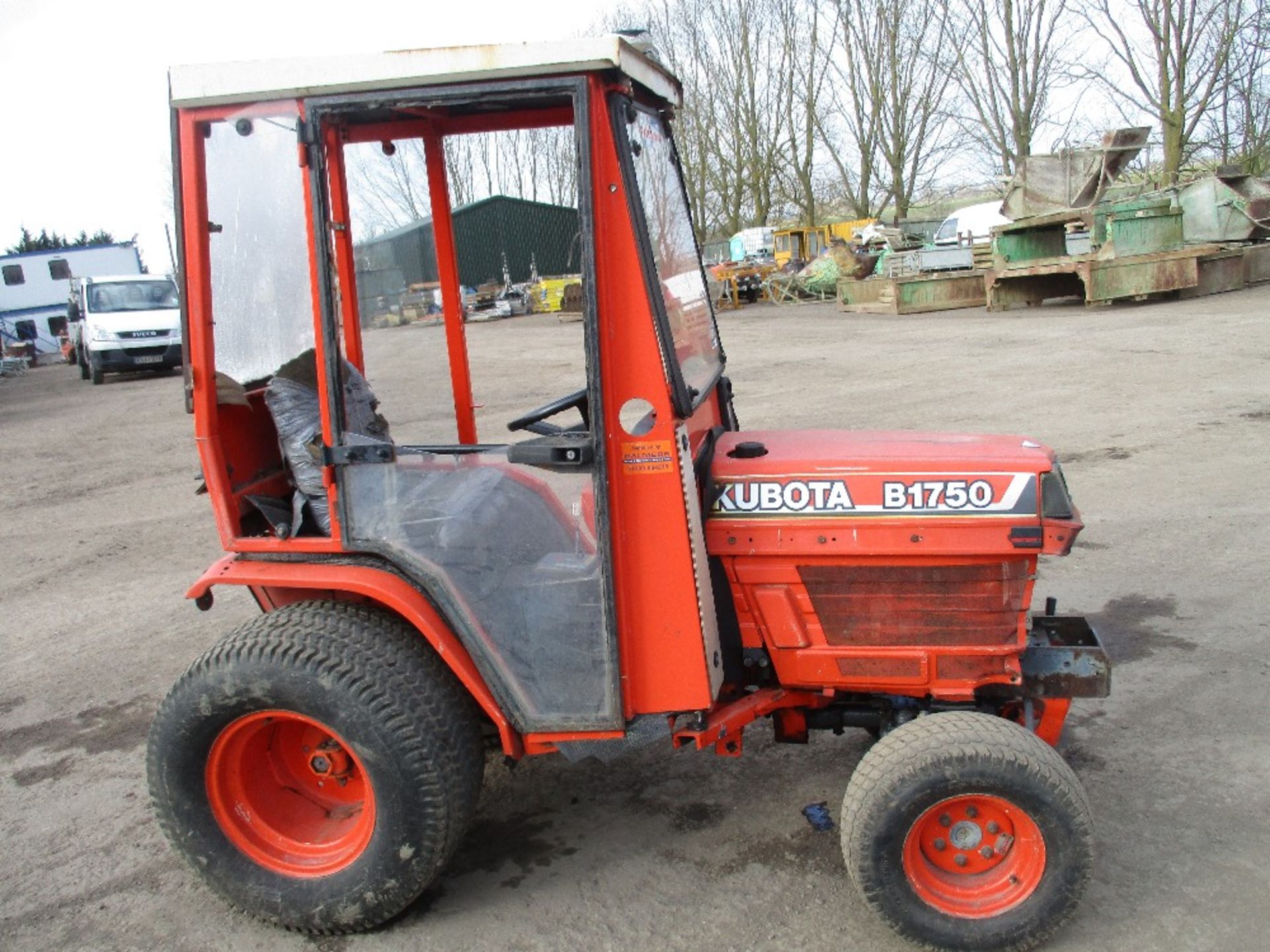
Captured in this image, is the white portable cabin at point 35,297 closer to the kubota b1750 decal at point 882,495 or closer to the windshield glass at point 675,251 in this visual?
the windshield glass at point 675,251

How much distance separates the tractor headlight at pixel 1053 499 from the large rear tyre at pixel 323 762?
1.62m

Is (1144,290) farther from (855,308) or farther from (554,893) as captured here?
(554,893)

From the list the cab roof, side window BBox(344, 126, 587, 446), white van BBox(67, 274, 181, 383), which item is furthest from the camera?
white van BBox(67, 274, 181, 383)

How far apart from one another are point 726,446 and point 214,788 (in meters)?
1.73

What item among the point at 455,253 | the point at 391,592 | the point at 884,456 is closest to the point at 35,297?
the point at 455,253

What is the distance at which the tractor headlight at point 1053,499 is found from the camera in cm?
277

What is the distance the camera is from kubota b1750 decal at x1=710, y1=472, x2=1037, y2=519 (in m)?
2.77

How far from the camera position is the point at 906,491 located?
2.80 meters

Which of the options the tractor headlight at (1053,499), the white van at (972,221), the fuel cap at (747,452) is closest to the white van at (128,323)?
the white van at (972,221)

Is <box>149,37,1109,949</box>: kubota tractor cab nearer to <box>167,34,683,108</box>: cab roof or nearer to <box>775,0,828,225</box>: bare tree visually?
<box>167,34,683,108</box>: cab roof

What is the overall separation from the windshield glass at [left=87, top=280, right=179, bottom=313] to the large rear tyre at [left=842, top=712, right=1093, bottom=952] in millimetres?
18795

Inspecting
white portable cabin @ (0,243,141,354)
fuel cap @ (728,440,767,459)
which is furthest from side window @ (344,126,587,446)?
white portable cabin @ (0,243,141,354)

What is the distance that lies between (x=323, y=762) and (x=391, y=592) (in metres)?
0.59

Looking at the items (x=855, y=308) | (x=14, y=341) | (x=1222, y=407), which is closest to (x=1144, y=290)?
(x=855, y=308)
